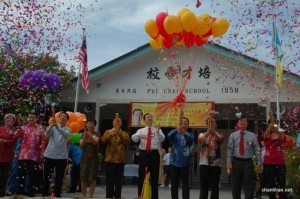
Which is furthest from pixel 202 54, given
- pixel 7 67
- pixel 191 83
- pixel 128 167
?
pixel 7 67

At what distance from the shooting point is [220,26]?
8.41 m

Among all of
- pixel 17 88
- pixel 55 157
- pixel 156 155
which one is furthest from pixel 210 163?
pixel 17 88

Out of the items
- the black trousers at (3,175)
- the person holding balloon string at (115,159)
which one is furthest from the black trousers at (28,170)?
the person holding balloon string at (115,159)

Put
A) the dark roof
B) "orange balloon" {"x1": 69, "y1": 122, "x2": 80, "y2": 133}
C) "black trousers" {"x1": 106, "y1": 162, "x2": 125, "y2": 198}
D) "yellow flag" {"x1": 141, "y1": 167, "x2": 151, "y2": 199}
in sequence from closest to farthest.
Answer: "yellow flag" {"x1": 141, "y1": 167, "x2": 151, "y2": 199} → "black trousers" {"x1": 106, "y1": 162, "x2": 125, "y2": 198} → "orange balloon" {"x1": 69, "y1": 122, "x2": 80, "y2": 133} → the dark roof

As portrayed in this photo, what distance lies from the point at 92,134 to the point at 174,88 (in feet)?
20.9

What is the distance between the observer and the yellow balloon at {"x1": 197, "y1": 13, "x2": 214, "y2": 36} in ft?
27.6

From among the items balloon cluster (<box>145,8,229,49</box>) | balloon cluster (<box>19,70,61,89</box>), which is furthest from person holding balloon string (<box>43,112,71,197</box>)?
balloon cluster (<box>145,8,229,49</box>)

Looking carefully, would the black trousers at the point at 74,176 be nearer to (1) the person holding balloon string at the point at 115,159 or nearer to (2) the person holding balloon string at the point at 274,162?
(1) the person holding balloon string at the point at 115,159

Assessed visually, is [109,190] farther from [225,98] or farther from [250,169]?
[225,98]

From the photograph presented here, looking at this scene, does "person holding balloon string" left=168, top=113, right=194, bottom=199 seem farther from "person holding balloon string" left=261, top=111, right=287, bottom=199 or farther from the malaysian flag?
the malaysian flag

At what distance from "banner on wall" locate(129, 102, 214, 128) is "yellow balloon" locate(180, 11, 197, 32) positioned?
472 centimetres

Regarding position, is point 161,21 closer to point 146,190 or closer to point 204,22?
point 204,22

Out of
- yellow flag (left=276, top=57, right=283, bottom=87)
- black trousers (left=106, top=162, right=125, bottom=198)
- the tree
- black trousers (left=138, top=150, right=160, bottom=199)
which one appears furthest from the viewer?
yellow flag (left=276, top=57, right=283, bottom=87)

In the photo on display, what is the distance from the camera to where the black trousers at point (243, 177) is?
612cm
